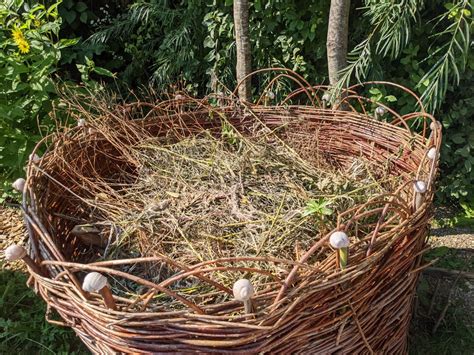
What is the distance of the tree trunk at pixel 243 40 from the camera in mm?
2086

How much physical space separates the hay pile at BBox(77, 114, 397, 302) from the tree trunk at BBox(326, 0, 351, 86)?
18.3 inches

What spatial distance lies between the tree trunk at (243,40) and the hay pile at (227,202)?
391 mm

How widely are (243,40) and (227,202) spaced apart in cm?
95

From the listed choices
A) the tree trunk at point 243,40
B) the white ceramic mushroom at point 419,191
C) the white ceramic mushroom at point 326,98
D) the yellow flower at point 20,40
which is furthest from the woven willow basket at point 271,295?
the tree trunk at point 243,40

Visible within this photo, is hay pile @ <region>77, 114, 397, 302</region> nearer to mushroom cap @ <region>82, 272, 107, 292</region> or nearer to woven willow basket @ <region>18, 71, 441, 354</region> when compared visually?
woven willow basket @ <region>18, 71, 441, 354</region>

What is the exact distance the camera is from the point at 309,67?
2.62 metres

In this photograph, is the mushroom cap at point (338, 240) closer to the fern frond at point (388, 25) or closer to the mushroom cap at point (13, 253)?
the mushroom cap at point (13, 253)

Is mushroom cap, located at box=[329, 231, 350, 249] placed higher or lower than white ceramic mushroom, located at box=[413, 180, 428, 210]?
higher

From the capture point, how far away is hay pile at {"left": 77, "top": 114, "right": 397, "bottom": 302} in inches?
49.9

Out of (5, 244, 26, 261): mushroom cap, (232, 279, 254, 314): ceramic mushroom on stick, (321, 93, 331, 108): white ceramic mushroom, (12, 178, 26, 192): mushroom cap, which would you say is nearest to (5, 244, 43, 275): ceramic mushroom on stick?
(5, 244, 26, 261): mushroom cap

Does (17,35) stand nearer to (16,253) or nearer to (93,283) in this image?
(16,253)

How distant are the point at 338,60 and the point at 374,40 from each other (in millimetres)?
346

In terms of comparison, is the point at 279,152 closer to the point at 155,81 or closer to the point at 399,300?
the point at 399,300

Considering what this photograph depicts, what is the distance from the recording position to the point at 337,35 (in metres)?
1.95
